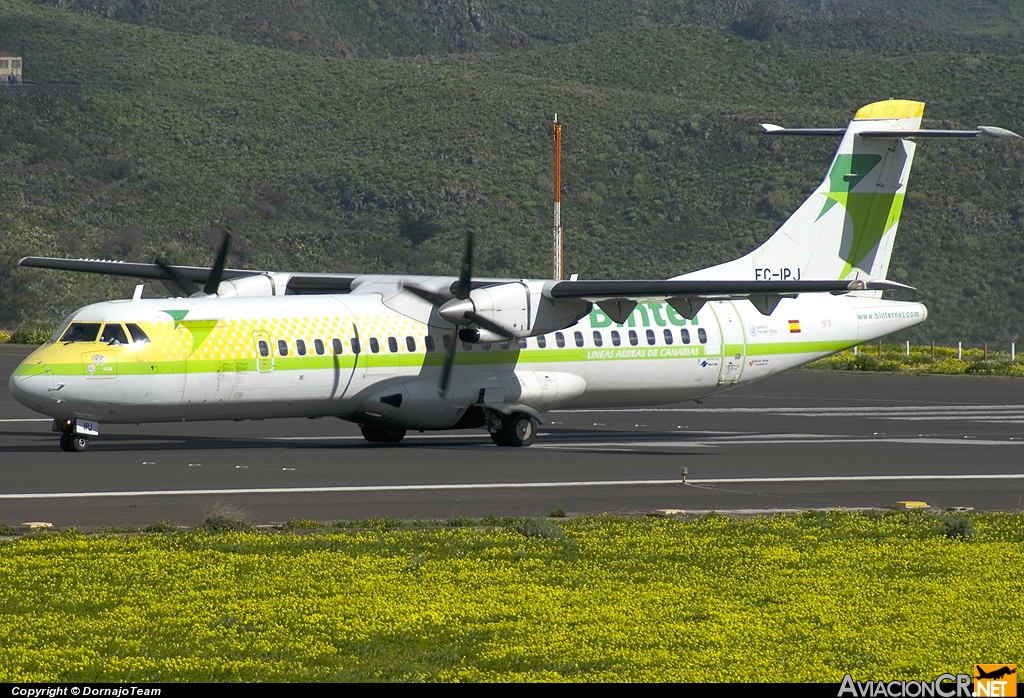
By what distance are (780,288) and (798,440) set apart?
3.28m

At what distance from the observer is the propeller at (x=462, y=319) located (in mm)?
23984

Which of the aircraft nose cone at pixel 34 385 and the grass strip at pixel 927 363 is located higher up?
the aircraft nose cone at pixel 34 385

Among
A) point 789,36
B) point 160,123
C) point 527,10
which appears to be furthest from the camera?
point 527,10

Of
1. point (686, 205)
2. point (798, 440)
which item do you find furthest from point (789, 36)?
point (798, 440)

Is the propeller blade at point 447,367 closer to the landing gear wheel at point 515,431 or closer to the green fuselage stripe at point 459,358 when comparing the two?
the green fuselage stripe at point 459,358

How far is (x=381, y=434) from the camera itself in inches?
985

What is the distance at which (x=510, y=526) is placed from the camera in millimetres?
14688

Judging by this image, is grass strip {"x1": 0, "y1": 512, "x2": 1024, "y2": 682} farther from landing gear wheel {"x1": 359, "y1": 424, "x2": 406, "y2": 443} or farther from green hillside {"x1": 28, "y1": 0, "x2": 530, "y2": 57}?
green hillside {"x1": 28, "y1": 0, "x2": 530, "y2": 57}

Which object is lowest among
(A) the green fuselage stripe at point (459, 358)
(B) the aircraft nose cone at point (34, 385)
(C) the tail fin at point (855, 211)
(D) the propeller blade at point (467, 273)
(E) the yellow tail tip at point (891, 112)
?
(B) the aircraft nose cone at point (34, 385)

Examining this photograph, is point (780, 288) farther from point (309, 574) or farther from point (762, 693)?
point (762, 693)

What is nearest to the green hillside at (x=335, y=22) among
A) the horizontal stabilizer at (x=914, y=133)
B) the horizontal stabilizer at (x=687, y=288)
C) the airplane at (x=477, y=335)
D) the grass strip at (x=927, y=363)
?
the grass strip at (x=927, y=363)

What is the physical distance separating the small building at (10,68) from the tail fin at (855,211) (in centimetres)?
8595

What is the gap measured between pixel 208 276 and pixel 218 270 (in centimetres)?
223

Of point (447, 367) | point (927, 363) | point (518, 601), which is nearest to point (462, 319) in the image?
point (447, 367)
